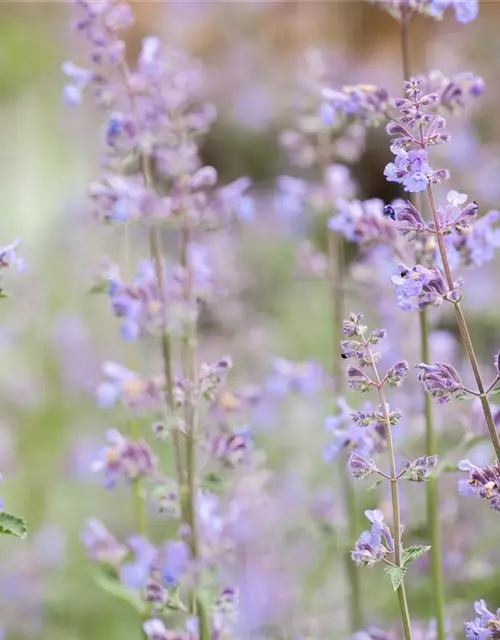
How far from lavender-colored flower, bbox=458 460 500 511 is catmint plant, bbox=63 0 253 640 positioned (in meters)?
0.53

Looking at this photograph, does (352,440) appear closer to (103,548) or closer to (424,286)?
(424,286)

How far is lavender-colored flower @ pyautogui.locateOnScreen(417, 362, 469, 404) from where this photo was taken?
1.30 meters

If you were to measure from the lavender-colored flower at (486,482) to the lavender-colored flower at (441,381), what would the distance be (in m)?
0.09

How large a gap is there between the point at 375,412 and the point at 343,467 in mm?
976

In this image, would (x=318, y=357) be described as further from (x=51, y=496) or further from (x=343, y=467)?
(x=343, y=467)

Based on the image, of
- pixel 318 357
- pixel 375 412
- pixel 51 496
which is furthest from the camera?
pixel 318 357

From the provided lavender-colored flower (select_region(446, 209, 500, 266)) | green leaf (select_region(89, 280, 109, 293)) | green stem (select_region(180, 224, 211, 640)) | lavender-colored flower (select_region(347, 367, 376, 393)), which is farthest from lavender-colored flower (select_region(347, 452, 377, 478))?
green leaf (select_region(89, 280, 109, 293))

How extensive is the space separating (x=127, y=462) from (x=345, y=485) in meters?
0.57

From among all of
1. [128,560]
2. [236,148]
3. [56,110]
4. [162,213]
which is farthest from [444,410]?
[56,110]

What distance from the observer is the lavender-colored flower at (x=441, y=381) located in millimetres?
1299

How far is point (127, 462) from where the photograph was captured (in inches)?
74.2

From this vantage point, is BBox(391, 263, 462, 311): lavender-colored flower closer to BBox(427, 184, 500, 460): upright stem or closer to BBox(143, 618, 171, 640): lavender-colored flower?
BBox(427, 184, 500, 460): upright stem

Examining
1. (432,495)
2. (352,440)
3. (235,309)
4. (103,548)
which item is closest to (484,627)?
(352,440)

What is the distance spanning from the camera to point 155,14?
7234mm
